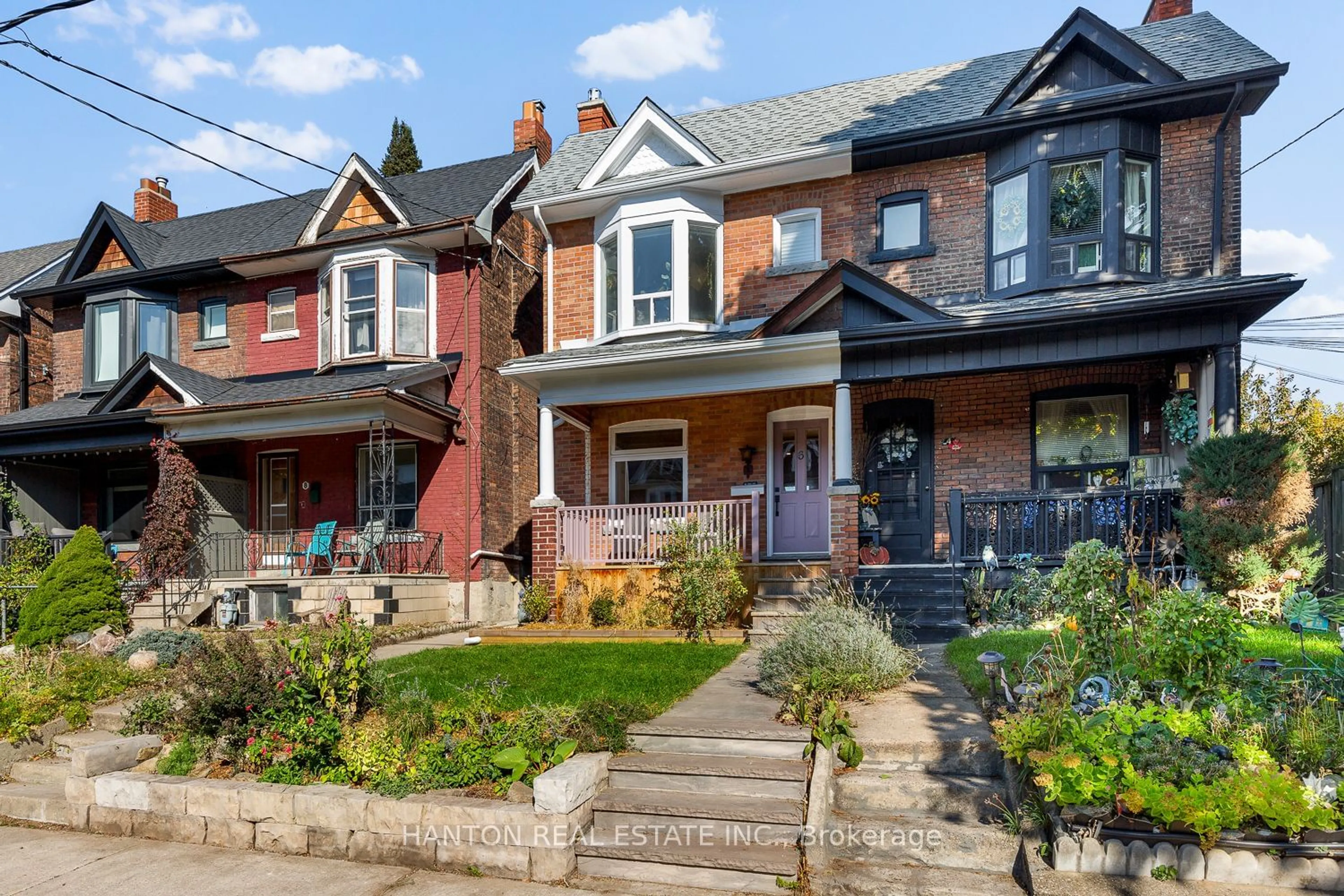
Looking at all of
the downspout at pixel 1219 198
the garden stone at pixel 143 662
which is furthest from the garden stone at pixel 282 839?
the downspout at pixel 1219 198

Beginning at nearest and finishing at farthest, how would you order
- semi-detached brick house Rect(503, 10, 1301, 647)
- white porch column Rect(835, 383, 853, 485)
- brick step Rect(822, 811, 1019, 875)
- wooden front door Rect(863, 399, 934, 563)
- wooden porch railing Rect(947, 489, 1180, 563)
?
brick step Rect(822, 811, 1019, 875)
wooden porch railing Rect(947, 489, 1180, 563)
semi-detached brick house Rect(503, 10, 1301, 647)
white porch column Rect(835, 383, 853, 485)
wooden front door Rect(863, 399, 934, 563)

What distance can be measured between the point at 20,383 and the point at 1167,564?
22.3m

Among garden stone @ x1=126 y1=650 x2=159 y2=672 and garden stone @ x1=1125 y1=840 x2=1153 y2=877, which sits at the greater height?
garden stone @ x1=1125 y1=840 x2=1153 y2=877

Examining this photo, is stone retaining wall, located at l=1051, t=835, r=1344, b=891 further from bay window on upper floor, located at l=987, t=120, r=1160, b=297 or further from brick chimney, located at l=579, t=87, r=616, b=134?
brick chimney, located at l=579, t=87, r=616, b=134

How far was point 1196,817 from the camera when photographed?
14.3 ft

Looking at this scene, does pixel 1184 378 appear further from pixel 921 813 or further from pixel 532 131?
pixel 532 131

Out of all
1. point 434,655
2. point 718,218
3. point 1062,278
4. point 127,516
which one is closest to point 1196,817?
point 434,655

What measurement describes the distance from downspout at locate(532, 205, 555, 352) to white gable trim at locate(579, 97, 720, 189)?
1.14 meters

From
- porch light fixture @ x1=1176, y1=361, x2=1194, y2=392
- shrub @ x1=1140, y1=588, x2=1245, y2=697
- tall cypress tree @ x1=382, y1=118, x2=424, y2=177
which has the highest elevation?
tall cypress tree @ x1=382, y1=118, x2=424, y2=177

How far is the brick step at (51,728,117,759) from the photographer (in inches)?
305

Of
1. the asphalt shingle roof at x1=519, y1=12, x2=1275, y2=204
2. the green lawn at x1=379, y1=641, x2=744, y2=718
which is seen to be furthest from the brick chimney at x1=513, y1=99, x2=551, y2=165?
the green lawn at x1=379, y1=641, x2=744, y2=718

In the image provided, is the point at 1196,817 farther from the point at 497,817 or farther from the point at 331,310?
the point at 331,310

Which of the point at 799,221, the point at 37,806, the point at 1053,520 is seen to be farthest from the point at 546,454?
the point at 37,806

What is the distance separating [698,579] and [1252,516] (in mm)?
6057
